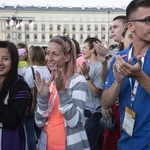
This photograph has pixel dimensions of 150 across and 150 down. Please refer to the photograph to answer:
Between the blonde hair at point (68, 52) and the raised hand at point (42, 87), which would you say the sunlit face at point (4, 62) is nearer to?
the raised hand at point (42, 87)

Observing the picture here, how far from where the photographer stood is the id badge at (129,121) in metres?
1.92

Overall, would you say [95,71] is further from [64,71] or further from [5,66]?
[5,66]

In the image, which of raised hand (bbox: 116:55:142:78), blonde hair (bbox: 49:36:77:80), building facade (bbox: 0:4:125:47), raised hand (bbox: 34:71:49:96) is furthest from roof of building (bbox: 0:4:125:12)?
raised hand (bbox: 116:55:142:78)

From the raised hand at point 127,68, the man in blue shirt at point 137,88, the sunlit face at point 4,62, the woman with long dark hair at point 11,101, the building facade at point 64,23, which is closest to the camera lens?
the raised hand at point 127,68

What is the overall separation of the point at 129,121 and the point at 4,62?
1.13 meters

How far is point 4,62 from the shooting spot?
249 centimetres

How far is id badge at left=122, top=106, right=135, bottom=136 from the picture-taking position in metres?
1.92

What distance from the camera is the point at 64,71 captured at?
257 cm

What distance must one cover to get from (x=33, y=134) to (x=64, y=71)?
227 cm

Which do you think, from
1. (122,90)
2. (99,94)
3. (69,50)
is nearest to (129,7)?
(122,90)

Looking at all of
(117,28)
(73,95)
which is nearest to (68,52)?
(73,95)

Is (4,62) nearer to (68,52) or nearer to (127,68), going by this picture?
(68,52)

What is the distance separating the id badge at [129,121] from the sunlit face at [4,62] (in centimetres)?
105

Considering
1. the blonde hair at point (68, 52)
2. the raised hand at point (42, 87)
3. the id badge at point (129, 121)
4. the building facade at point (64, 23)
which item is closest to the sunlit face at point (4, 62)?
the raised hand at point (42, 87)
